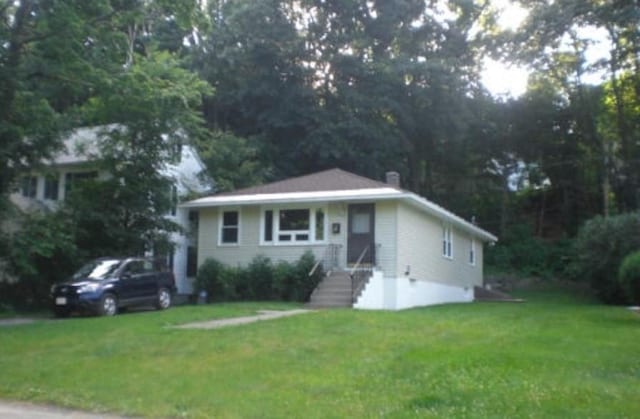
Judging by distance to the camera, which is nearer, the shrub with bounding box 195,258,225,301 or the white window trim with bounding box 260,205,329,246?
the white window trim with bounding box 260,205,329,246

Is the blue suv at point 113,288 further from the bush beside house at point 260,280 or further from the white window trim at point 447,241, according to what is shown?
the white window trim at point 447,241

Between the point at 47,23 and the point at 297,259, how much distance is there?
10.7 metres

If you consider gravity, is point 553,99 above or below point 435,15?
below

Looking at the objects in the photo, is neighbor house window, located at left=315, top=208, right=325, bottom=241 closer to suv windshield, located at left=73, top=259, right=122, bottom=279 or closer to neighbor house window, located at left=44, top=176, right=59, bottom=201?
suv windshield, located at left=73, top=259, right=122, bottom=279

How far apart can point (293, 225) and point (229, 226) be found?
2.66 meters

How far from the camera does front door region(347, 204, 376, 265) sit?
2430 centimetres

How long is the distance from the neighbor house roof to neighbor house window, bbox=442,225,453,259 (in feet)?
2.51

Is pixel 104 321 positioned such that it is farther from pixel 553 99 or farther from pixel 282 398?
pixel 553 99

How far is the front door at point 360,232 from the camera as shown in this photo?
957 inches

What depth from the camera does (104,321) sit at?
687 inches

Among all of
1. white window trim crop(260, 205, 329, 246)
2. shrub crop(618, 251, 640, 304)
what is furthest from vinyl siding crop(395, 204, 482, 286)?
shrub crop(618, 251, 640, 304)

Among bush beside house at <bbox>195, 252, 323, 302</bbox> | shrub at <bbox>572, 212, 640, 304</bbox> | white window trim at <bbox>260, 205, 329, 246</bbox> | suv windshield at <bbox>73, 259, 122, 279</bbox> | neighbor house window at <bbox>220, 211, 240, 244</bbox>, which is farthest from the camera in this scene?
shrub at <bbox>572, 212, 640, 304</bbox>

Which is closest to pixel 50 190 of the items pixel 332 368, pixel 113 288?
pixel 113 288

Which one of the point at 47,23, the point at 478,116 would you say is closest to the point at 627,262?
the point at 47,23
